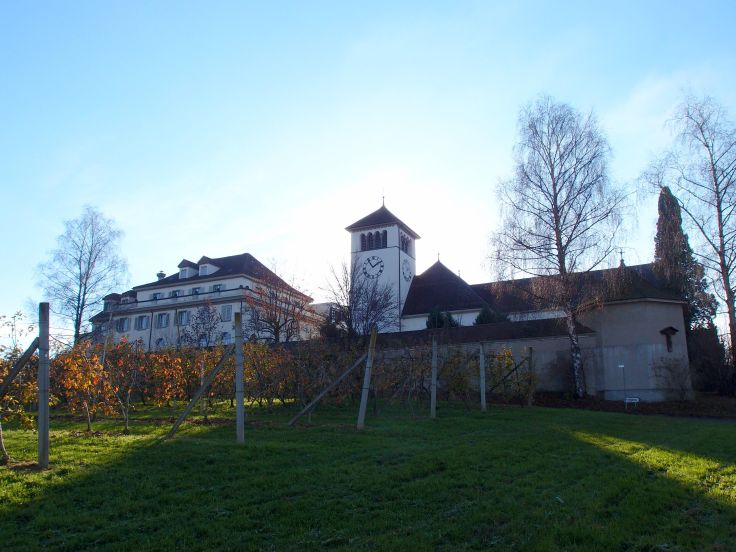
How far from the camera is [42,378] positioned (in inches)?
277

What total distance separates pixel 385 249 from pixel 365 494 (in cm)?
4789

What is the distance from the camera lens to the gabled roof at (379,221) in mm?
54469

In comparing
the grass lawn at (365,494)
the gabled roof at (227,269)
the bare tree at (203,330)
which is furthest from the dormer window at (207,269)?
the grass lawn at (365,494)

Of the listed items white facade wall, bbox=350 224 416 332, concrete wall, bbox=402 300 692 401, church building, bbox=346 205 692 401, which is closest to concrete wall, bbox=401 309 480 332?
white facade wall, bbox=350 224 416 332

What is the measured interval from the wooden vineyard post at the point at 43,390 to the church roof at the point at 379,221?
1871 inches

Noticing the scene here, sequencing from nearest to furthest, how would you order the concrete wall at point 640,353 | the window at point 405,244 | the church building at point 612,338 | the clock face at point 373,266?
the church building at point 612,338, the concrete wall at point 640,353, the clock face at point 373,266, the window at point 405,244

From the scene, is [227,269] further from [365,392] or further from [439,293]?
[365,392]

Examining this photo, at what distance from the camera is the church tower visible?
51.9 m

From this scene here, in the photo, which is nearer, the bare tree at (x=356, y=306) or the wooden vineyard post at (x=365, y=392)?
the wooden vineyard post at (x=365, y=392)

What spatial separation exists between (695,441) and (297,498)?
8541 millimetres

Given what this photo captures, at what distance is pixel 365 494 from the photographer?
6.00 m

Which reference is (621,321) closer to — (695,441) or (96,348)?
(695,441)

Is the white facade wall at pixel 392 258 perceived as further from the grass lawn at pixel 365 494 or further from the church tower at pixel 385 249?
the grass lawn at pixel 365 494

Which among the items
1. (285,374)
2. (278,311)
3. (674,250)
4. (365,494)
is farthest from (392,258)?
(365,494)
